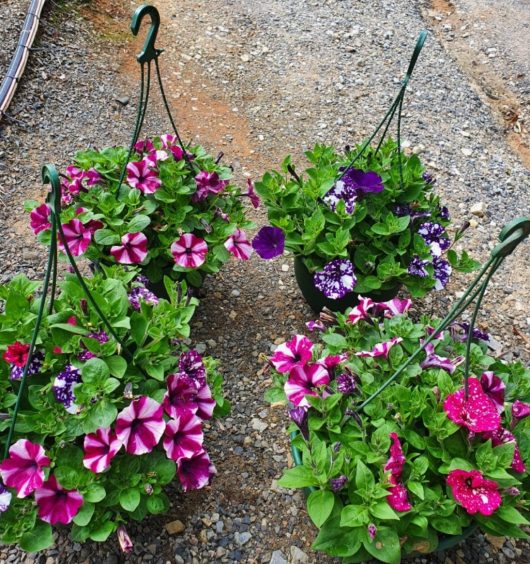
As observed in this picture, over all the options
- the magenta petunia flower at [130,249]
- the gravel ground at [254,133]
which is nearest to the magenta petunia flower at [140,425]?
the gravel ground at [254,133]

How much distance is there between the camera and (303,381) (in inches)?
65.8

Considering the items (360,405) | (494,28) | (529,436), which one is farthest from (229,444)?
(494,28)

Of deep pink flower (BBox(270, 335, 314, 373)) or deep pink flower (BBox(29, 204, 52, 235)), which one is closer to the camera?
deep pink flower (BBox(270, 335, 314, 373))

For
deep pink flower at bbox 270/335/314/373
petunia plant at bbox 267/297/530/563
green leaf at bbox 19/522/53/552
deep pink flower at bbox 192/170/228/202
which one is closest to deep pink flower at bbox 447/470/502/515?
petunia plant at bbox 267/297/530/563

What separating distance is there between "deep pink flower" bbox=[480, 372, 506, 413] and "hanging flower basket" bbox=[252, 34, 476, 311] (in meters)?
0.61

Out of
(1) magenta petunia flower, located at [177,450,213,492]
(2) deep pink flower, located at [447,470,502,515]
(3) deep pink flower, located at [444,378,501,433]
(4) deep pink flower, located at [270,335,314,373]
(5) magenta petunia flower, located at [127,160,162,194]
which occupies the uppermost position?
(3) deep pink flower, located at [444,378,501,433]

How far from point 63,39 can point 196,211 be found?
2.39 meters

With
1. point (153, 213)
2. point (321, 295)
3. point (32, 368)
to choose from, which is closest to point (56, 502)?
point (32, 368)

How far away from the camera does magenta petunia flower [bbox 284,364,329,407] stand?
5.44ft

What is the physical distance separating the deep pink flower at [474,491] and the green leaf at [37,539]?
1.07 meters

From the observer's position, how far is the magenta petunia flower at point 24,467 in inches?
56.8

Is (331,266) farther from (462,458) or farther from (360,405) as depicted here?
(462,458)

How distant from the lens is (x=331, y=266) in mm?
2164

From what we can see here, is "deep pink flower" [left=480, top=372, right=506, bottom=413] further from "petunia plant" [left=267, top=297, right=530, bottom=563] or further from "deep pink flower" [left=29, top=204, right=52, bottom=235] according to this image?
"deep pink flower" [left=29, top=204, right=52, bottom=235]
